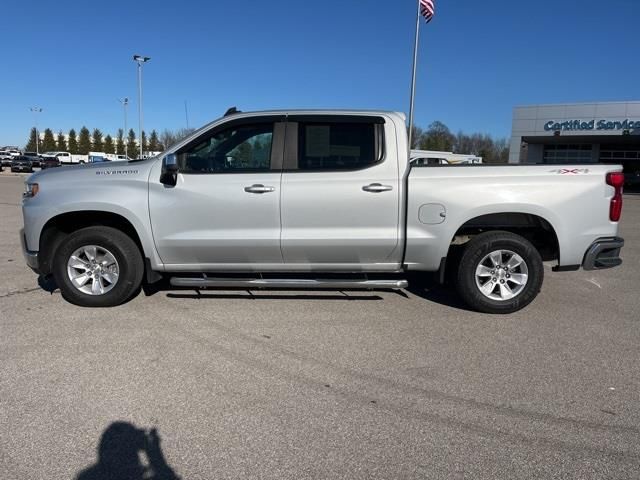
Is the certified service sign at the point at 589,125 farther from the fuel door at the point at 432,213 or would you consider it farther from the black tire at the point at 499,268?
the fuel door at the point at 432,213

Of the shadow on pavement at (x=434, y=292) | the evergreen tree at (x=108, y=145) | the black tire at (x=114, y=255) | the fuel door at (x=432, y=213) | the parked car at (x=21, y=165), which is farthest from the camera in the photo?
the evergreen tree at (x=108, y=145)

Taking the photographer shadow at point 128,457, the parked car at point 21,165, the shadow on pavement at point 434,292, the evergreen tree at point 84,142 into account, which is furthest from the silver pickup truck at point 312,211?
the evergreen tree at point 84,142

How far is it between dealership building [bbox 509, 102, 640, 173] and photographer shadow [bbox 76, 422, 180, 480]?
3958 centimetres

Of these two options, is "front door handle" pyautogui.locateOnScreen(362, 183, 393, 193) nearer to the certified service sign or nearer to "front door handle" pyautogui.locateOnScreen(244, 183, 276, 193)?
"front door handle" pyautogui.locateOnScreen(244, 183, 276, 193)

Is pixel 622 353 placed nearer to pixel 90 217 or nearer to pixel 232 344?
pixel 232 344

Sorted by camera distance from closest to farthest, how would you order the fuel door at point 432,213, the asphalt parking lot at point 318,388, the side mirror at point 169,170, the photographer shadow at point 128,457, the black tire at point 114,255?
the photographer shadow at point 128,457, the asphalt parking lot at point 318,388, the side mirror at point 169,170, the fuel door at point 432,213, the black tire at point 114,255

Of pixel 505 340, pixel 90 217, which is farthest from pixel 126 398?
pixel 505 340

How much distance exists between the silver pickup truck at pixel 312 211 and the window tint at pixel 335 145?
1 centimetres

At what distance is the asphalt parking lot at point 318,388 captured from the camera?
9.17 ft

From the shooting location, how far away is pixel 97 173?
206 inches

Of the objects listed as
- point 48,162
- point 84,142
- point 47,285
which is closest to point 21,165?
point 48,162

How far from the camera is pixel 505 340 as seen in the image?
15.1ft

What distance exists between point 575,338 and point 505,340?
0.69 metres

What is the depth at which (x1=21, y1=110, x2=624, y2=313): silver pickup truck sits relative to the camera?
5.10 m
